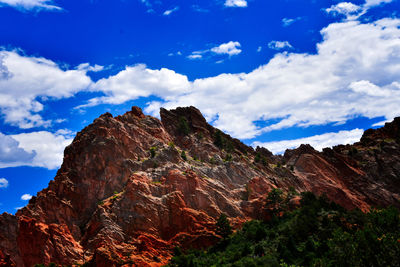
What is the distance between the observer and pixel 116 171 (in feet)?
243

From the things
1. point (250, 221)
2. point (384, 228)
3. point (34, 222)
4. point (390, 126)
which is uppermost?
point (390, 126)

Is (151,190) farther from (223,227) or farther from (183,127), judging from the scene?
(183,127)

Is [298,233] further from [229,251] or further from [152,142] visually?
[152,142]

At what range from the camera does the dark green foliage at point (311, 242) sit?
47781 millimetres

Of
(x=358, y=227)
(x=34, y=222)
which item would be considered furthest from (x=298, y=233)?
(x=34, y=222)

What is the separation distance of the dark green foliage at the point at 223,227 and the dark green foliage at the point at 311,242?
517mm

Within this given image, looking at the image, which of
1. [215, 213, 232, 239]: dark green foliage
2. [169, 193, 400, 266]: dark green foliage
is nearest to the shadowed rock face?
[215, 213, 232, 239]: dark green foliage

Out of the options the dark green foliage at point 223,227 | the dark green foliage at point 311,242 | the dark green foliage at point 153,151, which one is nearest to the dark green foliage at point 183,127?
the dark green foliage at point 153,151

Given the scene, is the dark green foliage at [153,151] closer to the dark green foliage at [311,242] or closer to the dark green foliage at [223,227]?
the dark green foliage at [223,227]

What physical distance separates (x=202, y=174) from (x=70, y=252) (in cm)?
3087

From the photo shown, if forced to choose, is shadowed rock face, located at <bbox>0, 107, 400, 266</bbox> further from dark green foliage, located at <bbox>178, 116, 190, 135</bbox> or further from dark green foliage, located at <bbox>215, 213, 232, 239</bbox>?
dark green foliage, located at <bbox>215, 213, 232, 239</bbox>

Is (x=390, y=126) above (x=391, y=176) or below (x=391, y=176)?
above

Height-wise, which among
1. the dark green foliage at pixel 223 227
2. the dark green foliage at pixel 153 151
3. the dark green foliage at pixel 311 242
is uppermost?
the dark green foliage at pixel 153 151

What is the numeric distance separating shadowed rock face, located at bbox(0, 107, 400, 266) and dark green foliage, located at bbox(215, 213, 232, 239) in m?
1.52
